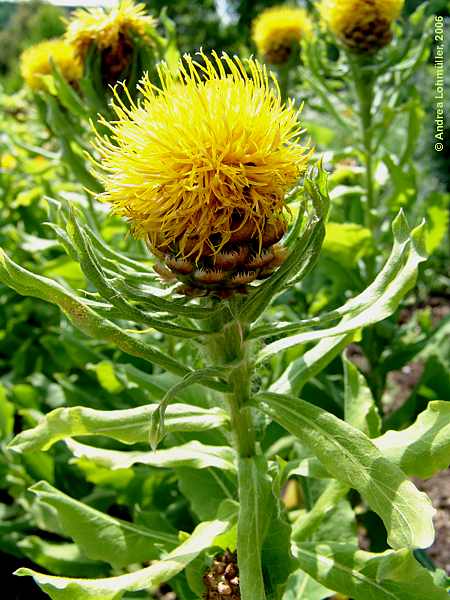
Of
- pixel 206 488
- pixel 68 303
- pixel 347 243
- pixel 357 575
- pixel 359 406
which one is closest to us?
pixel 68 303

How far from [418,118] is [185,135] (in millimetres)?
1984

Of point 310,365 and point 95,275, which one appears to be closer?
point 95,275

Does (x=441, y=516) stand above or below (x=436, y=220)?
below

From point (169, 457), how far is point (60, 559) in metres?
1.16

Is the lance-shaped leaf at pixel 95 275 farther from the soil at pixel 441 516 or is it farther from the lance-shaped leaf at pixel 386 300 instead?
the soil at pixel 441 516

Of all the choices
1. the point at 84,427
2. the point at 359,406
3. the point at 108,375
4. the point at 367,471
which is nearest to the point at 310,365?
the point at 359,406

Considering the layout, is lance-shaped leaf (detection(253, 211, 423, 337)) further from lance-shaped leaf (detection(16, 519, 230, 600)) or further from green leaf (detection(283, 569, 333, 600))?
green leaf (detection(283, 569, 333, 600))

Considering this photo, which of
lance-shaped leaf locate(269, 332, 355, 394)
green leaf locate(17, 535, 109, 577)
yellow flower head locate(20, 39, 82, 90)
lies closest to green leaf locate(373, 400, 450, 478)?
lance-shaped leaf locate(269, 332, 355, 394)

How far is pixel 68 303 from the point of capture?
131 centimetres

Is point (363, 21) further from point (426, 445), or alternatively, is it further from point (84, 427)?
point (84, 427)

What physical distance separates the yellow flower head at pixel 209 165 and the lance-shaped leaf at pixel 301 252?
6cm

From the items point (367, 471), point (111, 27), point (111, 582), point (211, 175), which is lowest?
point (111, 582)

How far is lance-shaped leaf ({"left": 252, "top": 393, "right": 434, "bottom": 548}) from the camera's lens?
3.91ft

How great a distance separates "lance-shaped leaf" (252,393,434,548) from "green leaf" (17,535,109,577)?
4.89 feet
